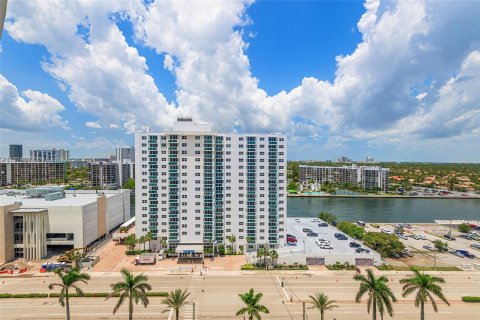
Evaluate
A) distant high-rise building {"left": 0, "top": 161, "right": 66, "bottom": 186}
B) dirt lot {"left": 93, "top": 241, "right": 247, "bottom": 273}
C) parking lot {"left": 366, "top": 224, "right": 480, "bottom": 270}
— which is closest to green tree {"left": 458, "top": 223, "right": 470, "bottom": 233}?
parking lot {"left": 366, "top": 224, "right": 480, "bottom": 270}

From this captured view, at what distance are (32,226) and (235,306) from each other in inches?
1623

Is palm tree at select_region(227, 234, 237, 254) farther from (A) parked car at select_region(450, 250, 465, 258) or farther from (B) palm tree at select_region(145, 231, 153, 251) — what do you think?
(A) parked car at select_region(450, 250, 465, 258)

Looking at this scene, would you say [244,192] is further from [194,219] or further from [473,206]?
[473,206]

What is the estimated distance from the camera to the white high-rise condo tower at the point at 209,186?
58531 mm

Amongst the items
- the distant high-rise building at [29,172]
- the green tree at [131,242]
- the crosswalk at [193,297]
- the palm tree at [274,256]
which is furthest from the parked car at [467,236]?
the distant high-rise building at [29,172]

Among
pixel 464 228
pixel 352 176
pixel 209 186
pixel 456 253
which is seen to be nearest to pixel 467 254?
pixel 456 253

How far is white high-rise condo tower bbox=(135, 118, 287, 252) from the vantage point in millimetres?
58531

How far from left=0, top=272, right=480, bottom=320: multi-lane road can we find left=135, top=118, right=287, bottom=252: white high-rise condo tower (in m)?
12.1

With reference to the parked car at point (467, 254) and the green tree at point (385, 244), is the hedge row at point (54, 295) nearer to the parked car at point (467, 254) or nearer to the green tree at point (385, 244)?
the green tree at point (385, 244)

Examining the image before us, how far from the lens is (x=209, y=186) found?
58.8 meters

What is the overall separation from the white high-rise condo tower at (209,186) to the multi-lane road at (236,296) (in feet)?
39.7

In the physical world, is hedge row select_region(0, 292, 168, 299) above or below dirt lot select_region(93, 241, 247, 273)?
above

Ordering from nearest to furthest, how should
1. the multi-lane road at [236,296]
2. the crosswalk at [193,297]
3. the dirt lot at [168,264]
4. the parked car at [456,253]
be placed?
the crosswalk at [193,297] → the multi-lane road at [236,296] → the dirt lot at [168,264] → the parked car at [456,253]

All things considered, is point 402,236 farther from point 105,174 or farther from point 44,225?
point 105,174
